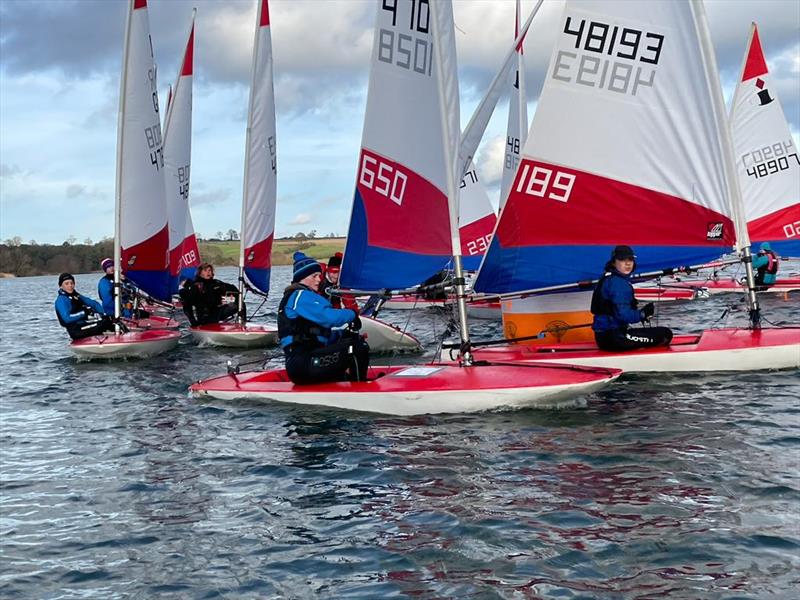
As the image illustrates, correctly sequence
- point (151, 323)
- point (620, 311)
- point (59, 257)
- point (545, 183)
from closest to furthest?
point (620, 311) < point (545, 183) < point (151, 323) < point (59, 257)

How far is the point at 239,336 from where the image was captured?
17719mm

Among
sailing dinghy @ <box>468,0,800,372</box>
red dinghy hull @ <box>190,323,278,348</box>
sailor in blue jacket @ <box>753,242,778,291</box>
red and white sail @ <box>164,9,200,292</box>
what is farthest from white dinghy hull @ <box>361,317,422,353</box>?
sailor in blue jacket @ <box>753,242,778,291</box>

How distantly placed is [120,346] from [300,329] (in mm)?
7273

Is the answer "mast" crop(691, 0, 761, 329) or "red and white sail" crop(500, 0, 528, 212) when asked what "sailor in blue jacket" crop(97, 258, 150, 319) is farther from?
"mast" crop(691, 0, 761, 329)

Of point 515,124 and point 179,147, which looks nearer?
Answer: point 515,124

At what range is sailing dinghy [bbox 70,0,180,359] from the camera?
1806cm

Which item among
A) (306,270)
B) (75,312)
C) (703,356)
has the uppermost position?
(306,270)

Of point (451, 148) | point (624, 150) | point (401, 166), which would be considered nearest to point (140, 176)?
point (401, 166)

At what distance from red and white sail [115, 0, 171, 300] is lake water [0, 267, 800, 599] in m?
8.13

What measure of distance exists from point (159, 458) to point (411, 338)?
314 inches

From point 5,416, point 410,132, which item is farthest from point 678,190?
point 5,416

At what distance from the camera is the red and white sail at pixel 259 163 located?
66.3 ft

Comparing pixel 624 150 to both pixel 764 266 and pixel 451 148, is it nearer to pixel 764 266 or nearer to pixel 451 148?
pixel 451 148

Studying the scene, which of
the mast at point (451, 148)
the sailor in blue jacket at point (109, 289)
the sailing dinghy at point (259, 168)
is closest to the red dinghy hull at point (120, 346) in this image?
the sailor in blue jacket at point (109, 289)
